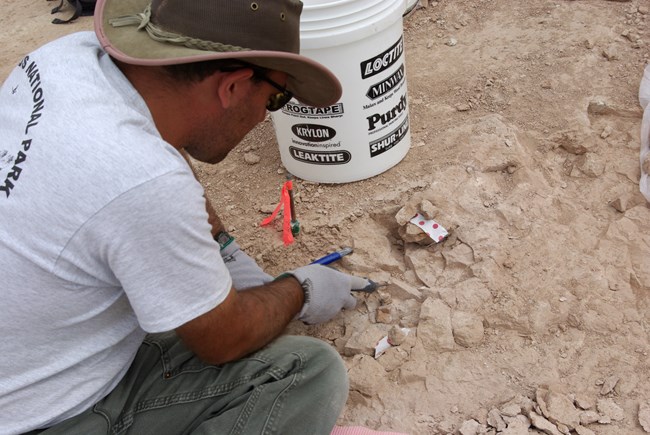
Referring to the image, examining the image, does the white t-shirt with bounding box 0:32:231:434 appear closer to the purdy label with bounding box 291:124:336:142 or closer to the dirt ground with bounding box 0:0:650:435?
the dirt ground with bounding box 0:0:650:435

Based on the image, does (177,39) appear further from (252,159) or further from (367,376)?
(252,159)

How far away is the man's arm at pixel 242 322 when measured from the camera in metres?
1.43

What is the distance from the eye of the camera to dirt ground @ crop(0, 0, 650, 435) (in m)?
Result: 1.97

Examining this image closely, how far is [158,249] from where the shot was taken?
4.22 feet

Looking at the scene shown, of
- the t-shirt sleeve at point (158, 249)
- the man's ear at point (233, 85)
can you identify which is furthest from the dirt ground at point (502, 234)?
the man's ear at point (233, 85)

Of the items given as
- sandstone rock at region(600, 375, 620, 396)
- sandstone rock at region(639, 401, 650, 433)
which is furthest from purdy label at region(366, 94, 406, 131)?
sandstone rock at region(639, 401, 650, 433)

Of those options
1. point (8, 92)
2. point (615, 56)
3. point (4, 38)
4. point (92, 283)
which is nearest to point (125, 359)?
point (92, 283)

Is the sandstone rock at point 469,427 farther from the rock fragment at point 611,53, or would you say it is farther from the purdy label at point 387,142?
the rock fragment at point 611,53

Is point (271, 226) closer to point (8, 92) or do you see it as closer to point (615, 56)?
point (8, 92)

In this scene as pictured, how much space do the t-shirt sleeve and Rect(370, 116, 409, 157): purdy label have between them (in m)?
1.28

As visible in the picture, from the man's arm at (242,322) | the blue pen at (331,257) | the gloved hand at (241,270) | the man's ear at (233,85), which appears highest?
the man's ear at (233,85)

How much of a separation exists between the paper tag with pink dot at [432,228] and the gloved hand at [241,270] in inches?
24.0

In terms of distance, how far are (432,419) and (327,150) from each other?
1.11m

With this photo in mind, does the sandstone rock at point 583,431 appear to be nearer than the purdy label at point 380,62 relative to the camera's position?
Yes
